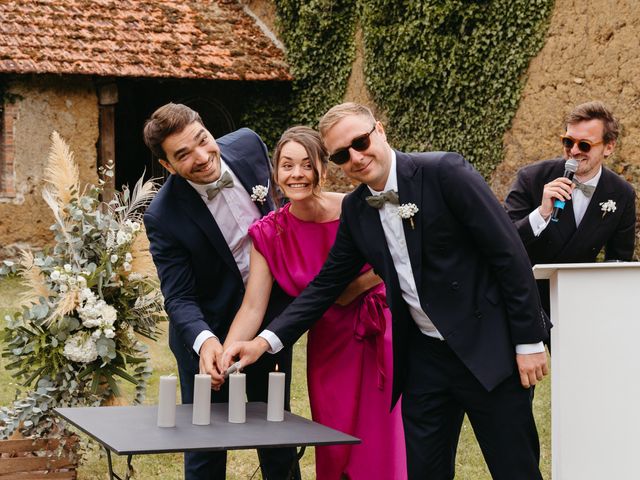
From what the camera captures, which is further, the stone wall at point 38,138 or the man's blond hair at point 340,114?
the stone wall at point 38,138

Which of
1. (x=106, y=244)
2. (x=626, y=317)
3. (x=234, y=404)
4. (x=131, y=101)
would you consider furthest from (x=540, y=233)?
(x=131, y=101)

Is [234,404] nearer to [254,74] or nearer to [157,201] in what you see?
[157,201]

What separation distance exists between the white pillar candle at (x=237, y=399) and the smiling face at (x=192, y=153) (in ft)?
2.91

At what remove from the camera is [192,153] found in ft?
12.5

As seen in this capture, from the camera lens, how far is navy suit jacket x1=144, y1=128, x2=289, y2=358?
4031mm

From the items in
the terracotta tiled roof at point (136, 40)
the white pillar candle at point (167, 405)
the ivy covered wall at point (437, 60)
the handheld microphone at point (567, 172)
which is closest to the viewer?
the white pillar candle at point (167, 405)

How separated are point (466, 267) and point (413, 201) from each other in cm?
30

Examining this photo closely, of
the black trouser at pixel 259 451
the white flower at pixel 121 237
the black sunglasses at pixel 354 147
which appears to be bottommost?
the black trouser at pixel 259 451

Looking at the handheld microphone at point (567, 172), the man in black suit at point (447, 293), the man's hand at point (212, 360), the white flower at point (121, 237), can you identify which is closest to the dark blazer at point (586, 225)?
the handheld microphone at point (567, 172)

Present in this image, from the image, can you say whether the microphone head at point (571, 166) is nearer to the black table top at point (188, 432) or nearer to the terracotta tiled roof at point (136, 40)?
the black table top at point (188, 432)

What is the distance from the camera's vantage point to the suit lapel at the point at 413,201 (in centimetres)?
337

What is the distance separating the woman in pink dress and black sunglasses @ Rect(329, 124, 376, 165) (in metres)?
0.59

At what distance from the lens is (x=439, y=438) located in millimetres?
3543

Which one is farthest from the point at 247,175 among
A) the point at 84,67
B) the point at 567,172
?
the point at 84,67
